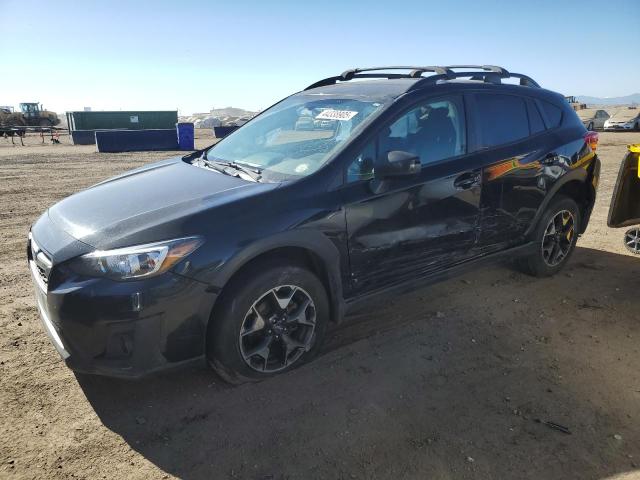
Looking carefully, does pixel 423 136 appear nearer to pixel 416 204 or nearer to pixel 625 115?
pixel 416 204

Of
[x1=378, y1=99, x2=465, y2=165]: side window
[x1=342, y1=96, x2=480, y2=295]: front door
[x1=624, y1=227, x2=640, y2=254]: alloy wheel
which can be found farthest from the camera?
[x1=624, y1=227, x2=640, y2=254]: alloy wheel

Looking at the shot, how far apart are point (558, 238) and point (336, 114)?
269cm

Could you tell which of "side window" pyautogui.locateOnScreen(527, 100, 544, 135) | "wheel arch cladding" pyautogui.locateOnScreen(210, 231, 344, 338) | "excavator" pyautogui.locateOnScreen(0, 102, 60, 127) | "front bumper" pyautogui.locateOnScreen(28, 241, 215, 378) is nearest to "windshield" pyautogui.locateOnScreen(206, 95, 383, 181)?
"wheel arch cladding" pyautogui.locateOnScreen(210, 231, 344, 338)

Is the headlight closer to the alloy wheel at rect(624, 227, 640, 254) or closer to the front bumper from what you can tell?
the front bumper

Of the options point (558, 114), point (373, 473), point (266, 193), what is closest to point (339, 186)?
point (266, 193)

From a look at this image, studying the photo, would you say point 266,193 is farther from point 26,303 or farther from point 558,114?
point 558,114

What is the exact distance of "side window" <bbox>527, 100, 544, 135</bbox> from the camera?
173 inches

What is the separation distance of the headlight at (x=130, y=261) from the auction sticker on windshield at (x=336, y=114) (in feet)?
5.35

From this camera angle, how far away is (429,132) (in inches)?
144

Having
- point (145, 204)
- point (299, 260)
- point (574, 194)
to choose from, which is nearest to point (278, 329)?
point (299, 260)

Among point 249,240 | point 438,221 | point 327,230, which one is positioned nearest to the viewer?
point 249,240

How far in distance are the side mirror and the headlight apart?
1398 millimetres

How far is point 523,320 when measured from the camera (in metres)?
4.04

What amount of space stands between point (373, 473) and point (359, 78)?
3.49 meters
